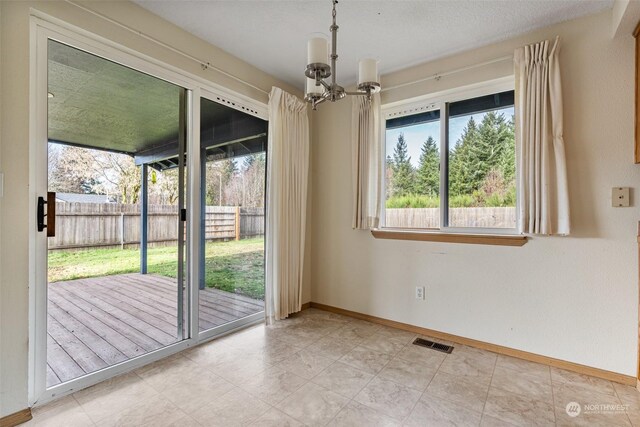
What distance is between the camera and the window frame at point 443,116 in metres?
2.52

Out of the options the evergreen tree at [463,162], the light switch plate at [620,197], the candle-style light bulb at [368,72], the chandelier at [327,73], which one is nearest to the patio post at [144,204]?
the chandelier at [327,73]

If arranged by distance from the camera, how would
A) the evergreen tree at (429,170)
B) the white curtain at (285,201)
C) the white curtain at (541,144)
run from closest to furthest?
the white curtain at (541,144) → the evergreen tree at (429,170) → the white curtain at (285,201)

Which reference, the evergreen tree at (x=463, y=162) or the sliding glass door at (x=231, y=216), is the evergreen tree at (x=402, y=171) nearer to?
the evergreen tree at (x=463, y=162)

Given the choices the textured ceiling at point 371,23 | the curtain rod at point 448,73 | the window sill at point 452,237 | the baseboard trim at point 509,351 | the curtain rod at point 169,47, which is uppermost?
the textured ceiling at point 371,23

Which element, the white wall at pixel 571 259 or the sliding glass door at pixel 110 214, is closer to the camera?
the sliding glass door at pixel 110 214

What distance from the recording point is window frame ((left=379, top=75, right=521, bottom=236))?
2.52 metres

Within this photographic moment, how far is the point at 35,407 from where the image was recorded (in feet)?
5.52

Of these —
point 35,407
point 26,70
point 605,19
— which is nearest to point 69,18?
point 26,70

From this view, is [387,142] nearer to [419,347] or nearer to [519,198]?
[519,198]

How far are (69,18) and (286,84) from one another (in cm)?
192

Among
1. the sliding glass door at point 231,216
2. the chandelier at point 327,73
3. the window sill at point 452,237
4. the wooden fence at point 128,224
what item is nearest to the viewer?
the chandelier at point 327,73

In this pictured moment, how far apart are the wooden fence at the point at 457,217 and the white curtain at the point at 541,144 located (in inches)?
8.7

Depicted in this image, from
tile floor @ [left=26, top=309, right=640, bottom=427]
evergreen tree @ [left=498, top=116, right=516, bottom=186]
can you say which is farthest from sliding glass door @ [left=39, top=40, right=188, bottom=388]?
evergreen tree @ [left=498, top=116, right=516, bottom=186]

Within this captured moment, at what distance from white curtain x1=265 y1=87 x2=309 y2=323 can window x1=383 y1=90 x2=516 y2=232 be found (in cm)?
93
